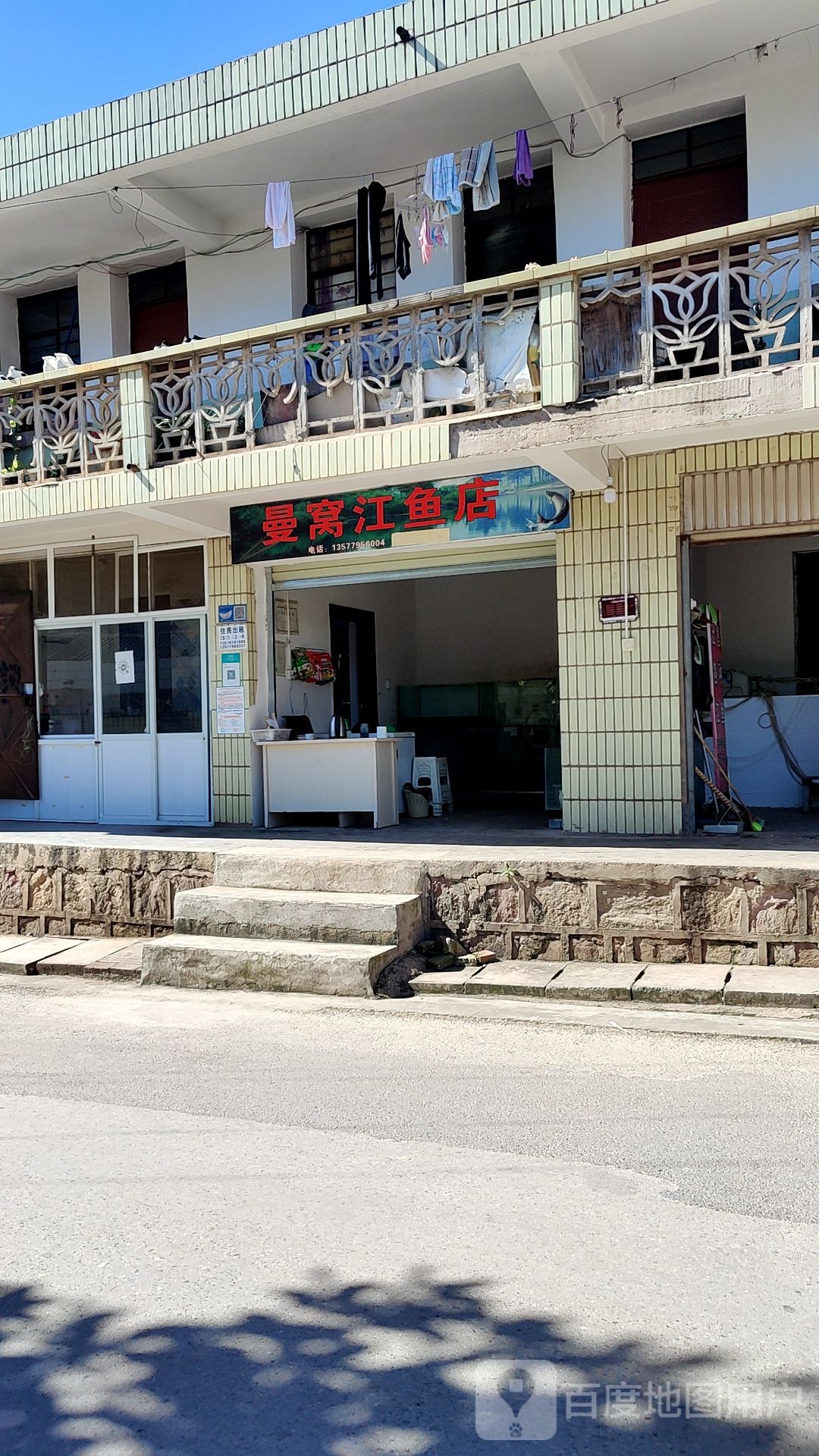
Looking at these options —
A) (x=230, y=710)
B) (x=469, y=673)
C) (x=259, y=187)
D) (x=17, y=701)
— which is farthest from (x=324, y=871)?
(x=469, y=673)

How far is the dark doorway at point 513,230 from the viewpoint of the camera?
442 inches

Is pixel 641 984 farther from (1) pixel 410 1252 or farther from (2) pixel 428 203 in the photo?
(2) pixel 428 203

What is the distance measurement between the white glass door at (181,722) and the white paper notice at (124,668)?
0.36 metres

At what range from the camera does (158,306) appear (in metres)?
13.4

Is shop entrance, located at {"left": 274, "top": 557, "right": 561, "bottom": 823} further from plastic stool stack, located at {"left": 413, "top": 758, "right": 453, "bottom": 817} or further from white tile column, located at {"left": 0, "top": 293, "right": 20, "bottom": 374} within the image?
white tile column, located at {"left": 0, "top": 293, "right": 20, "bottom": 374}

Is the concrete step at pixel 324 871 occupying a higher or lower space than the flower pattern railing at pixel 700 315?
lower

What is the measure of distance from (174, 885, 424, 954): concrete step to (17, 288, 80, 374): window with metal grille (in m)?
8.24

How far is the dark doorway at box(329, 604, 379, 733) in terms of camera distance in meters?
13.9

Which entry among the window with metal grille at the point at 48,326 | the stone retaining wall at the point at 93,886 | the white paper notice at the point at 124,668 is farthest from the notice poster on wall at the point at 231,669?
the window with metal grille at the point at 48,326

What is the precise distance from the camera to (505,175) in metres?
11.4

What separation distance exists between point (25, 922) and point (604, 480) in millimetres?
6517

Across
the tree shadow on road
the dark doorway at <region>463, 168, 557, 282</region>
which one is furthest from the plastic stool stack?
the tree shadow on road

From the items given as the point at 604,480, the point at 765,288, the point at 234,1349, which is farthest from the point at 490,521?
the point at 234,1349

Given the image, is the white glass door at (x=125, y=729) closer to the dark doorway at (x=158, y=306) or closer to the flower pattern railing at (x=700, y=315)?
the dark doorway at (x=158, y=306)
